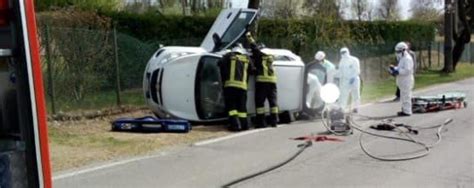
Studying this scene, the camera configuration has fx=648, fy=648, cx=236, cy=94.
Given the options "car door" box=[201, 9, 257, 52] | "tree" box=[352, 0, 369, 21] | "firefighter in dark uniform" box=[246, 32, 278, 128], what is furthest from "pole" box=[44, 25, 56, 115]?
"tree" box=[352, 0, 369, 21]

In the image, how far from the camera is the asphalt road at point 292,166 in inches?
297

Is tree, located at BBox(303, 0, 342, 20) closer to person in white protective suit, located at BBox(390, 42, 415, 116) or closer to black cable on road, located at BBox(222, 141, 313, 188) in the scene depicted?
person in white protective suit, located at BBox(390, 42, 415, 116)

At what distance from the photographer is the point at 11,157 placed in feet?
9.58

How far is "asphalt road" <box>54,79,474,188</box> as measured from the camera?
7.55m

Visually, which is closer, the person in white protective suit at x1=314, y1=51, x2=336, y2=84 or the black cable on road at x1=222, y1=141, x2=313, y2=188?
the black cable on road at x1=222, y1=141, x2=313, y2=188

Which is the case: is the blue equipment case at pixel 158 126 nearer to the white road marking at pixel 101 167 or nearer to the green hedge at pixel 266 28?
the white road marking at pixel 101 167

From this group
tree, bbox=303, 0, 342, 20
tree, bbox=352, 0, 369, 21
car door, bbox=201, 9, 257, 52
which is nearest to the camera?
car door, bbox=201, 9, 257, 52

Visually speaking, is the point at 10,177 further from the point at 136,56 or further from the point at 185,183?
the point at 136,56

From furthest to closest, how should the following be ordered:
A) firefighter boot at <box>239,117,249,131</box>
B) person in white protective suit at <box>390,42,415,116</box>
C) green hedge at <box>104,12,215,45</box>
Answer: green hedge at <box>104,12,215,45</box> < person in white protective suit at <box>390,42,415,116</box> < firefighter boot at <box>239,117,249,131</box>

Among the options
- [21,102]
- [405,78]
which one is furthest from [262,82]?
[21,102]

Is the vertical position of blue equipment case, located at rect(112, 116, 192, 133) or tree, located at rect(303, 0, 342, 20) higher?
tree, located at rect(303, 0, 342, 20)

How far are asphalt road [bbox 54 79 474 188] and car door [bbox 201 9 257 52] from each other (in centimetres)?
273

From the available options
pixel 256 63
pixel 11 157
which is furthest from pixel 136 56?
pixel 11 157

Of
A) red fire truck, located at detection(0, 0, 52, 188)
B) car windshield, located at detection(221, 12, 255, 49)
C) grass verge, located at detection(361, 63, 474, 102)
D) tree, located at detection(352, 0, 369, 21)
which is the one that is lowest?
grass verge, located at detection(361, 63, 474, 102)
